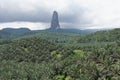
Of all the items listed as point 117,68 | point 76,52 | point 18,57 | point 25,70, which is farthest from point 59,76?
point 18,57

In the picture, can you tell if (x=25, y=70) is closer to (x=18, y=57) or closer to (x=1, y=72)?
(x=1, y=72)

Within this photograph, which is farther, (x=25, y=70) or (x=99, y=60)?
(x=25, y=70)

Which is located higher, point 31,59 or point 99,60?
point 99,60

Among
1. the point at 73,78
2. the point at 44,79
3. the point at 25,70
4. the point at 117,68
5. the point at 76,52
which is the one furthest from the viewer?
the point at 76,52

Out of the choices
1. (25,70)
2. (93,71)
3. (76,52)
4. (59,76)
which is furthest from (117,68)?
(76,52)

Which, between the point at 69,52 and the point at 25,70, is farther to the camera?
the point at 69,52

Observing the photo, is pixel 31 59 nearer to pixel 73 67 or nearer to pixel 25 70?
pixel 25 70

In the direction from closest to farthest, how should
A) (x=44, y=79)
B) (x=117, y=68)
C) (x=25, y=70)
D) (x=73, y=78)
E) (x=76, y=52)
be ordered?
(x=117, y=68)
(x=73, y=78)
(x=44, y=79)
(x=25, y=70)
(x=76, y=52)

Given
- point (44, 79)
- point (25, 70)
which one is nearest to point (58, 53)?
point (25, 70)

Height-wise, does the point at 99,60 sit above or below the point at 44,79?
above
